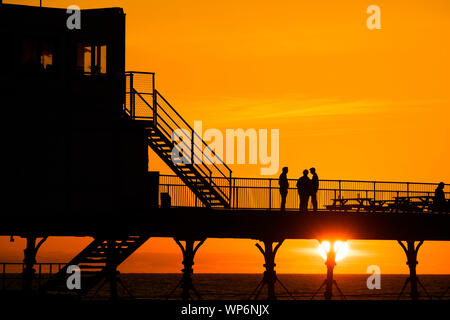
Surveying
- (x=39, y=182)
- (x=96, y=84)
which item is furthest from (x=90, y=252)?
(x=96, y=84)

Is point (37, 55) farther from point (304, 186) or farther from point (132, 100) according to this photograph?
point (304, 186)

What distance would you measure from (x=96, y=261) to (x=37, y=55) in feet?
30.6

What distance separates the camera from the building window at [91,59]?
42.7 metres

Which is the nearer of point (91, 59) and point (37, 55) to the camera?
point (37, 55)

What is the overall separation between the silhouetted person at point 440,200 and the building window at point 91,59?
58.6 ft

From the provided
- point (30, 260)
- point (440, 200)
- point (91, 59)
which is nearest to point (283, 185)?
point (440, 200)

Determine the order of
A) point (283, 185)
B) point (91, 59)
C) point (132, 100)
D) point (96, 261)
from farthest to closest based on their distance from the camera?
point (132, 100), point (283, 185), point (91, 59), point (96, 261)

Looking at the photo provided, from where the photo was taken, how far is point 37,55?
138ft

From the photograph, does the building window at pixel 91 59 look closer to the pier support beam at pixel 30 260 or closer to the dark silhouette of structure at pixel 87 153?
the dark silhouette of structure at pixel 87 153

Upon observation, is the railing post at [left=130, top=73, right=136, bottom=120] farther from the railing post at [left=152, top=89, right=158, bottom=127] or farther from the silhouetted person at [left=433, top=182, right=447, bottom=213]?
the silhouetted person at [left=433, top=182, right=447, bottom=213]

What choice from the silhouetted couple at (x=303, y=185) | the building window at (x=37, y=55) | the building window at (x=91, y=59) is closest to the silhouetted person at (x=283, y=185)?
the silhouetted couple at (x=303, y=185)

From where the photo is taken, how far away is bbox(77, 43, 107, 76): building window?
42.7m

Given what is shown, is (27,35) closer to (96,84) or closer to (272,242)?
(96,84)

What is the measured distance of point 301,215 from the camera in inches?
1756
